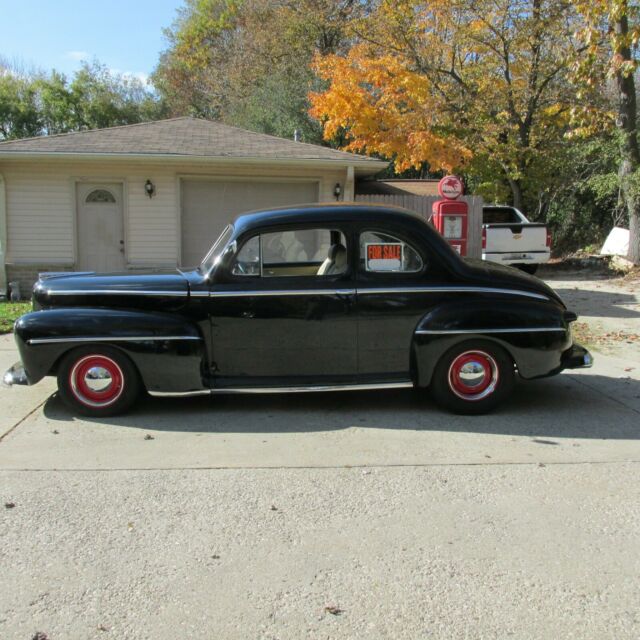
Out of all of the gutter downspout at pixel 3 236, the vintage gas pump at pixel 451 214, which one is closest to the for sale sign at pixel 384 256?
the vintage gas pump at pixel 451 214

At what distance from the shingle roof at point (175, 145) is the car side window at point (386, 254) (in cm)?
657

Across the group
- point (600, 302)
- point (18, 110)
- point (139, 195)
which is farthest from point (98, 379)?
point (18, 110)

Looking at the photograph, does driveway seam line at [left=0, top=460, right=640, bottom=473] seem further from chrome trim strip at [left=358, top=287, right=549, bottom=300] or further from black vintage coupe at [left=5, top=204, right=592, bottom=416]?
chrome trim strip at [left=358, top=287, right=549, bottom=300]

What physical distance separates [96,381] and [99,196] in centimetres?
775

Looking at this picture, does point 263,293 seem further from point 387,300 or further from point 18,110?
point 18,110

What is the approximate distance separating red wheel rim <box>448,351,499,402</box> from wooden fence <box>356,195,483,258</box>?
8031mm

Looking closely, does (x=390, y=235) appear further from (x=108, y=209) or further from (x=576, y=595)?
(x=108, y=209)

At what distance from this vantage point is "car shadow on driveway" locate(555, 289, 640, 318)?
36.1ft

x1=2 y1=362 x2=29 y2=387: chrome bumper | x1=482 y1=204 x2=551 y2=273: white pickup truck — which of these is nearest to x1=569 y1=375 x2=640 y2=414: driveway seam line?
x1=2 y1=362 x2=29 y2=387: chrome bumper

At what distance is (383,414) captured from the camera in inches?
219

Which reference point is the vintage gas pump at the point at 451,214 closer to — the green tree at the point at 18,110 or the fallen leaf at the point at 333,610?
the fallen leaf at the point at 333,610

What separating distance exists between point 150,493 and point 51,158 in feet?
30.3

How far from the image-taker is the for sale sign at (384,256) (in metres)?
5.39

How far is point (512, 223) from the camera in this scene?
54.2ft
